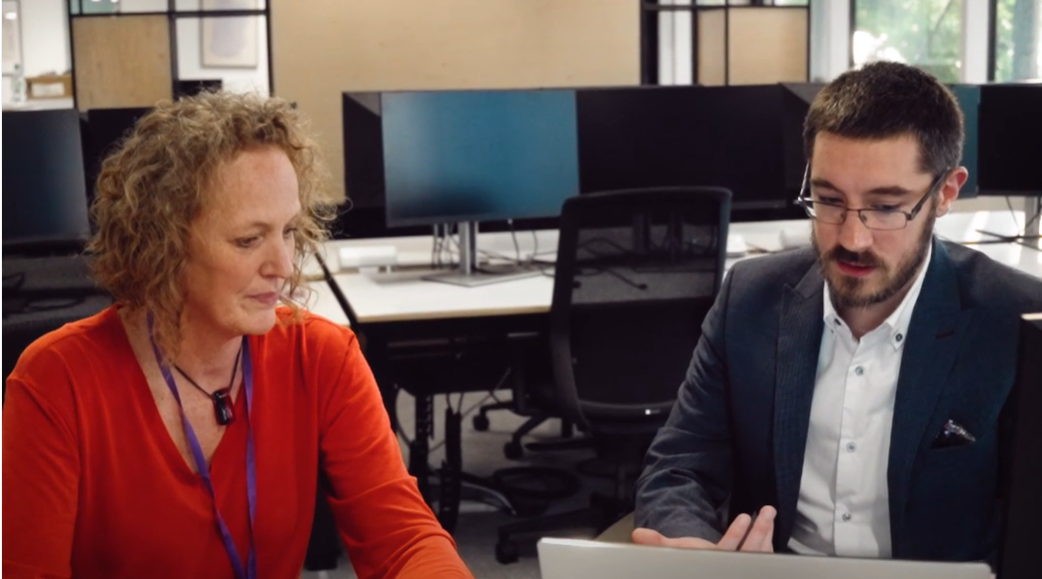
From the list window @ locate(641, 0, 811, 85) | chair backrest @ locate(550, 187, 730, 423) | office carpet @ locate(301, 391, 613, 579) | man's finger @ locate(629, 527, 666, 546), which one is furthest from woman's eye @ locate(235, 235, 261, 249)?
window @ locate(641, 0, 811, 85)

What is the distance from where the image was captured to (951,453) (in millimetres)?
1553

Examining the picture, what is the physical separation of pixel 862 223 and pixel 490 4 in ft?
14.2

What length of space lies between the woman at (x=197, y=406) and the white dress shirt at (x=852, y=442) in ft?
1.70

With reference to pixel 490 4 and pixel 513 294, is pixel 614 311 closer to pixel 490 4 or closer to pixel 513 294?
pixel 513 294

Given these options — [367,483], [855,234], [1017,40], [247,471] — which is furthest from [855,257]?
[1017,40]

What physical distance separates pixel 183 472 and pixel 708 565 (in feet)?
2.82

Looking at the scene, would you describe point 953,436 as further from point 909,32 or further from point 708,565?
point 909,32

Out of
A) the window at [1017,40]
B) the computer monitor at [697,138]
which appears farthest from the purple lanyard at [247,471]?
the window at [1017,40]

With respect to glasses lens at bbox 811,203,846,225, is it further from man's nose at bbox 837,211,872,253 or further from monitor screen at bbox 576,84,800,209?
monitor screen at bbox 576,84,800,209

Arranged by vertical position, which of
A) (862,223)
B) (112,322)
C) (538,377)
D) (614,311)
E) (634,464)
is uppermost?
(862,223)

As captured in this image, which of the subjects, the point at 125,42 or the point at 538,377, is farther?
the point at 125,42

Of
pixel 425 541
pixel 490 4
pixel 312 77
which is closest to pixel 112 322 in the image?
pixel 425 541

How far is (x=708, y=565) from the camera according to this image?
838mm

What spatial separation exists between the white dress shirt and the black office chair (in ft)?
4.27
